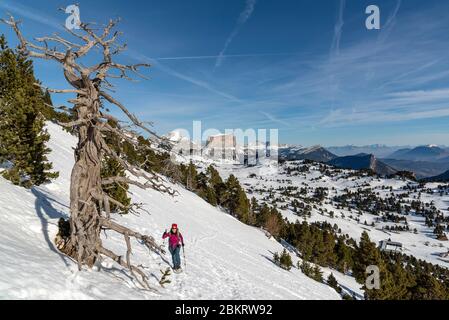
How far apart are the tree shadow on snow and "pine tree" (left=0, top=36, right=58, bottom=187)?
1028 millimetres

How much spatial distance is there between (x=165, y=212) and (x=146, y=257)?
697 inches

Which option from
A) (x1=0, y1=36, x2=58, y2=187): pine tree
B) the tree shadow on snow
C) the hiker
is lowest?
the hiker

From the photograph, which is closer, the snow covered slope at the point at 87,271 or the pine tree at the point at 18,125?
the snow covered slope at the point at 87,271

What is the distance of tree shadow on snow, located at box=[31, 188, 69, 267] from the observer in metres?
11.7

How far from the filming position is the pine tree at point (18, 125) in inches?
665

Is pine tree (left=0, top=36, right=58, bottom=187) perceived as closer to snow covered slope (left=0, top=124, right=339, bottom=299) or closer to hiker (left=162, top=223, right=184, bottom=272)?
snow covered slope (left=0, top=124, right=339, bottom=299)

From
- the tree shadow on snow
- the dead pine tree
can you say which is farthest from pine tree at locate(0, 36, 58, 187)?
the dead pine tree

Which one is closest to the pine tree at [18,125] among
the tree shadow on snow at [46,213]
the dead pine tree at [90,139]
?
the tree shadow on snow at [46,213]

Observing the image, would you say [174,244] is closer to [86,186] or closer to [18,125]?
[86,186]

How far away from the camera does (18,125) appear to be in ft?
57.2

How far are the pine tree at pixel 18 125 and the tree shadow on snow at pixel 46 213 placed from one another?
103cm

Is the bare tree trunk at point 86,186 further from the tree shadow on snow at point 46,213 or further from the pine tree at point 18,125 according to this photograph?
the pine tree at point 18,125
